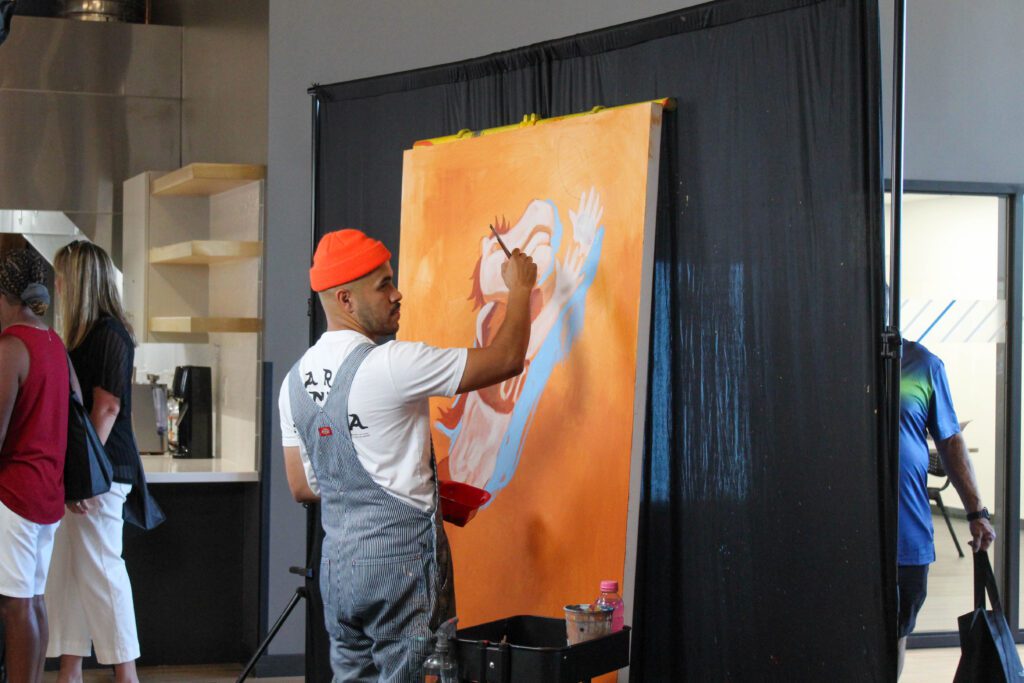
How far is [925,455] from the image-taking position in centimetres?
369

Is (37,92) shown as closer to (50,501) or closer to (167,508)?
(167,508)

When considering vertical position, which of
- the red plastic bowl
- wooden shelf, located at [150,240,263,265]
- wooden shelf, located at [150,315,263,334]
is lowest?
the red plastic bowl

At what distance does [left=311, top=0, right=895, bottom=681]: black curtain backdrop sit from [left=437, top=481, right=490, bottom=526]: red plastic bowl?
43 cm

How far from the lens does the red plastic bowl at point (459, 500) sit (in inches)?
122

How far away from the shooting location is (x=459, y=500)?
3.12m

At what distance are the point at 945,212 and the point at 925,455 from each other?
8.21ft

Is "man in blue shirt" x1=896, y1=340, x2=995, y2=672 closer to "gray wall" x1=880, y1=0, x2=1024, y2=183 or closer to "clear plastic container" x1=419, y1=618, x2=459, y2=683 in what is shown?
"clear plastic container" x1=419, y1=618, x2=459, y2=683

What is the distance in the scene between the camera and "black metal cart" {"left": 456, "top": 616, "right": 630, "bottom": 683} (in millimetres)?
2664

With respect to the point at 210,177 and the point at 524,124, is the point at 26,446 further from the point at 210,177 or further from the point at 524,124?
the point at 524,124

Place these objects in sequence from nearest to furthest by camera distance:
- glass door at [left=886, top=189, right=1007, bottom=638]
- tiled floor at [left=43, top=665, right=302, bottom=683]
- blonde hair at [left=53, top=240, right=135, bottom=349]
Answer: blonde hair at [left=53, top=240, right=135, bottom=349] < tiled floor at [left=43, top=665, right=302, bottom=683] < glass door at [left=886, top=189, right=1007, bottom=638]

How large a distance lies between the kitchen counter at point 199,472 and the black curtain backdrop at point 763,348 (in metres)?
2.55

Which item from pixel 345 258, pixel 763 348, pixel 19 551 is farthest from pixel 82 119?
pixel 763 348

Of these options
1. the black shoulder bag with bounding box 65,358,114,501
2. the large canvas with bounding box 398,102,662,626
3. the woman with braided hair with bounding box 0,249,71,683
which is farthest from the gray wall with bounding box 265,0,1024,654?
the large canvas with bounding box 398,102,662,626

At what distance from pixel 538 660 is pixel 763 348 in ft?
2.88
